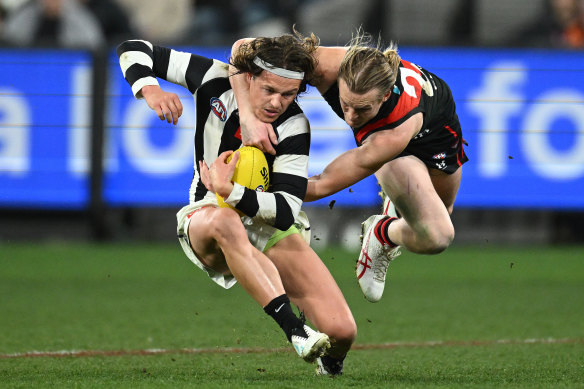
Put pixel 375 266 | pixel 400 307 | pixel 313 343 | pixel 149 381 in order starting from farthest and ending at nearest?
pixel 400 307, pixel 375 266, pixel 149 381, pixel 313 343

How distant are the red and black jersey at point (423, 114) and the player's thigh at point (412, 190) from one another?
0.11m

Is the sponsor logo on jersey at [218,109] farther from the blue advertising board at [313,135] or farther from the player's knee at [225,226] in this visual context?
the blue advertising board at [313,135]

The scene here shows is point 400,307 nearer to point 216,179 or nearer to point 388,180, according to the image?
point 388,180

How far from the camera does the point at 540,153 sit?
10859 millimetres

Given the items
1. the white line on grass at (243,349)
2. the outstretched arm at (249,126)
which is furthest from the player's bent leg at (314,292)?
the white line on grass at (243,349)

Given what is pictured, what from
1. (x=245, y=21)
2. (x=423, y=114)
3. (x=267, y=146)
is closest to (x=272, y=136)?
(x=267, y=146)

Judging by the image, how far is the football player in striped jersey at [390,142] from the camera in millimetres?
5078

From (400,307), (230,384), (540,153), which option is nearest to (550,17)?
(540,153)

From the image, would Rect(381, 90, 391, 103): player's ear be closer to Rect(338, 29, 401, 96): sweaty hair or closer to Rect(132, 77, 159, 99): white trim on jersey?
Rect(338, 29, 401, 96): sweaty hair

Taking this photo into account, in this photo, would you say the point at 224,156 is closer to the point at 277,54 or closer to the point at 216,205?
the point at 216,205

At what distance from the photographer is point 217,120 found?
528 centimetres

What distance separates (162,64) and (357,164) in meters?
1.10

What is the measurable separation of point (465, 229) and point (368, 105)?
21.3ft

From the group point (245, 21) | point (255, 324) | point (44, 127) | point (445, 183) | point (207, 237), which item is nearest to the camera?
point (207, 237)
